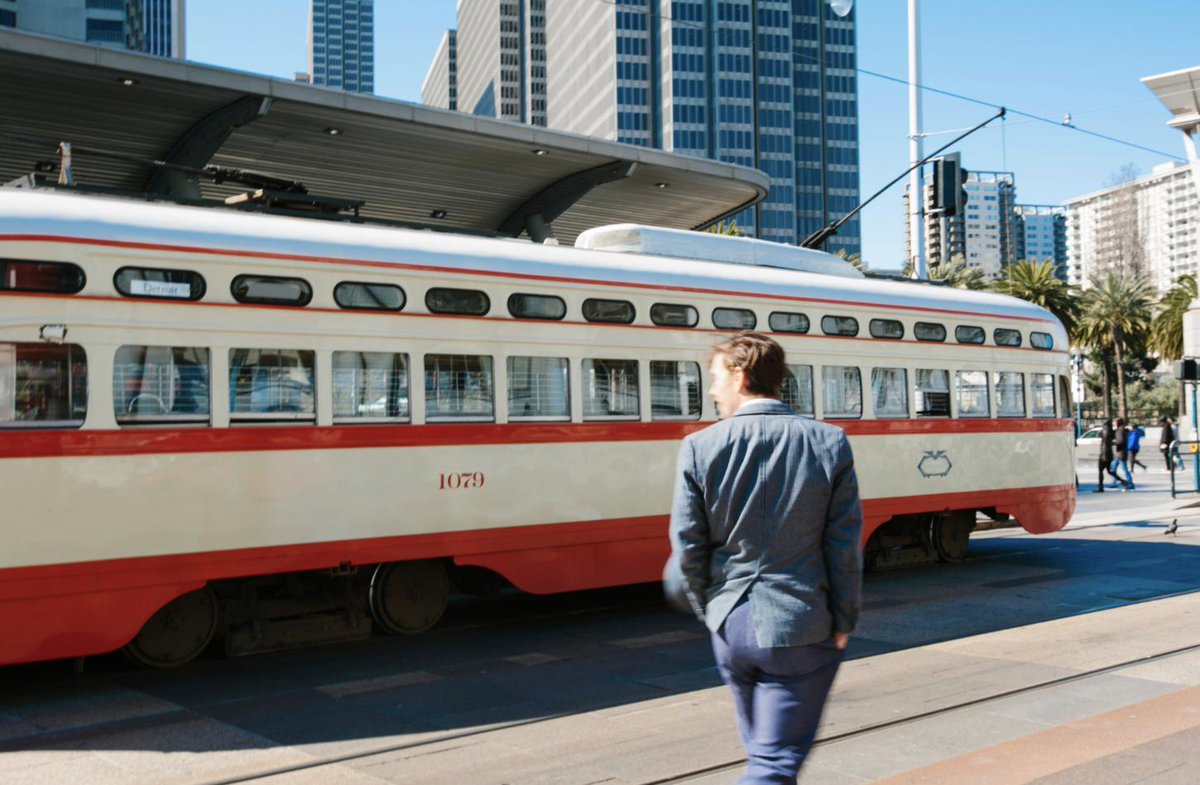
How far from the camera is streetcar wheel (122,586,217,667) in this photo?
26.0 ft

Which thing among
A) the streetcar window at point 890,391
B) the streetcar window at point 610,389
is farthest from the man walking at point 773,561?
the streetcar window at point 890,391

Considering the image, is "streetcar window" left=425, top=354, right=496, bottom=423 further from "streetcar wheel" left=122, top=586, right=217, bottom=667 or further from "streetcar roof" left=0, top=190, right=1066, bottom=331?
"streetcar wheel" left=122, top=586, right=217, bottom=667

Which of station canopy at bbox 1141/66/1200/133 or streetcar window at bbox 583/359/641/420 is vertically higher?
station canopy at bbox 1141/66/1200/133

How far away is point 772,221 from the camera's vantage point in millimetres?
136125

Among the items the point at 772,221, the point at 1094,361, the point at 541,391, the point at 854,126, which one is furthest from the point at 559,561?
the point at 854,126

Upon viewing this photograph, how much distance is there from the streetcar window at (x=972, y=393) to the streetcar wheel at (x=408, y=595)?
22.2 feet

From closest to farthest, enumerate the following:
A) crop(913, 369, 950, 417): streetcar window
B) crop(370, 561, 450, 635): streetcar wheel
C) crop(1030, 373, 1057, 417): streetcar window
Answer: crop(370, 561, 450, 635): streetcar wheel, crop(913, 369, 950, 417): streetcar window, crop(1030, 373, 1057, 417): streetcar window

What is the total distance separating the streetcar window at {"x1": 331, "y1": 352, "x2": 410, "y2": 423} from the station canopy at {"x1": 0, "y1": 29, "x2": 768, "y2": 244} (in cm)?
171

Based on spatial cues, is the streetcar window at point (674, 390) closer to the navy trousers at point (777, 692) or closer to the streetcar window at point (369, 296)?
the streetcar window at point (369, 296)

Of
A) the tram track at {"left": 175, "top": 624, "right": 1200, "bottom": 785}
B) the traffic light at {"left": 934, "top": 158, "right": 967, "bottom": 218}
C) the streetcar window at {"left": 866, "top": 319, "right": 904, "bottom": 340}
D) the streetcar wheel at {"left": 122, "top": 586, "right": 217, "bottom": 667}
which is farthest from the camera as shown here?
the traffic light at {"left": 934, "top": 158, "right": 967, "bottom": 218}

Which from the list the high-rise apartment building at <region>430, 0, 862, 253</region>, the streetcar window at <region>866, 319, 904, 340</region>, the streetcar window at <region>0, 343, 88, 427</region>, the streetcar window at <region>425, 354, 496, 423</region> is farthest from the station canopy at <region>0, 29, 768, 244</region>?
the high-rise apartment building at <region>430, 0, 862, 253</region>

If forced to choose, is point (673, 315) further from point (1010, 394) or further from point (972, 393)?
point (1010, 394)

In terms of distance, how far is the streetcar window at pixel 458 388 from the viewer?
8.91 m

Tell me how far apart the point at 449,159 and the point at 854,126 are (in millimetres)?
129938
